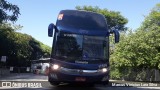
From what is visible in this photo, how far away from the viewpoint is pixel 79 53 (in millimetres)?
16641

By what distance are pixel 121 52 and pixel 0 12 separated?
22.0 m

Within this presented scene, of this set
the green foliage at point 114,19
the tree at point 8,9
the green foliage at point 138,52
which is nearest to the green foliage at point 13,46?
the green foliage at point 114,19

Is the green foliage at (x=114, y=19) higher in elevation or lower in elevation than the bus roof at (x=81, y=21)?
higher

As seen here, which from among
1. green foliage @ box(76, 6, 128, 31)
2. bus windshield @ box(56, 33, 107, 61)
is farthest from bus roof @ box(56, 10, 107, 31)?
green foliage @ box(76, 6, 128, 31)

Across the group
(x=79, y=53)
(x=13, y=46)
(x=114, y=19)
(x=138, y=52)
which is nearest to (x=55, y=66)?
(x=79, y=53)

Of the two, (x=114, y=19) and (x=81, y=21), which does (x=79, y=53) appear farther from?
(x=114, y=19)

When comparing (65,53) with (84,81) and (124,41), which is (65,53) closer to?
(84,81)

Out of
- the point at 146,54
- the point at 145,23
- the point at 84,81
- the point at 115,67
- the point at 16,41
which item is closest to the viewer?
the point at 84,81

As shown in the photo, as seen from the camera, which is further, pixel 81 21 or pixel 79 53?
pixel 81 21

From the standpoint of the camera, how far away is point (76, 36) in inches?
664

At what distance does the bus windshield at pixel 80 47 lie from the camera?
1662cm

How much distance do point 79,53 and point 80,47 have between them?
29 cm

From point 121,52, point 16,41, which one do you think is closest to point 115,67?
point 121,52

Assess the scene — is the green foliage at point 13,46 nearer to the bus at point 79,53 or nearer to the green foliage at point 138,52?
the green foliage at point 138,52
